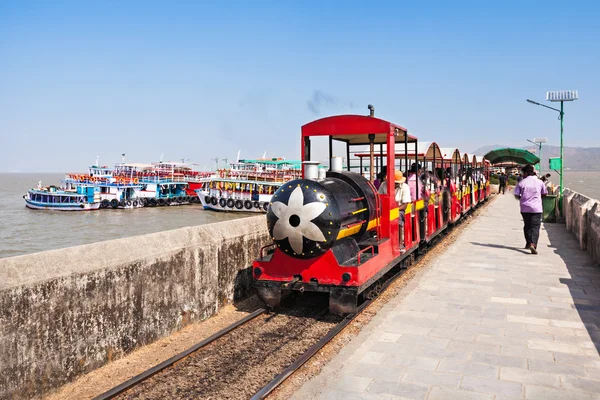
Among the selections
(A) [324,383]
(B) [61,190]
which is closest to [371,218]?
(A) [324,383]

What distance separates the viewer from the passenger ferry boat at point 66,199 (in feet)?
160

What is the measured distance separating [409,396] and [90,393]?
119 inches

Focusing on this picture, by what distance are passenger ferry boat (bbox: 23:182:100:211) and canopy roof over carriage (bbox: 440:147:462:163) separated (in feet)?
139

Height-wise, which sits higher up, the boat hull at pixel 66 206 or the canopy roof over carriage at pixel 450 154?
the canopy roof over carriage at pixel 450 154

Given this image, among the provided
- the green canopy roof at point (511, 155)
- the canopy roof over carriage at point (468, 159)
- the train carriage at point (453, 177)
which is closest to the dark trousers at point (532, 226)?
the train carriage at point (453, 177)

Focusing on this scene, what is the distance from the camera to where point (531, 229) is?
11305 mm

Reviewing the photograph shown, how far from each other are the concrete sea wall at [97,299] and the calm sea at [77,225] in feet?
73.9

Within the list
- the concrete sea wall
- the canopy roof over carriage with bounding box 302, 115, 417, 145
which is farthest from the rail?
the canopy roof over carriage with bounding box 302, 115, 417, 145

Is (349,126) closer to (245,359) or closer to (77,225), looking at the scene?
(245,359)

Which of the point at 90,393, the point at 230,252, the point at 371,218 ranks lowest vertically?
the point at 90,393

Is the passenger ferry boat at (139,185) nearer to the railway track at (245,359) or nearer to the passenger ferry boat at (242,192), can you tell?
the passenger ferry boat at (242,192)

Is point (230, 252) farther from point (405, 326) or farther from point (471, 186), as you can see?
point (471, 186)

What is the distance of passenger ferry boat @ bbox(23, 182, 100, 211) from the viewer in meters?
48.9

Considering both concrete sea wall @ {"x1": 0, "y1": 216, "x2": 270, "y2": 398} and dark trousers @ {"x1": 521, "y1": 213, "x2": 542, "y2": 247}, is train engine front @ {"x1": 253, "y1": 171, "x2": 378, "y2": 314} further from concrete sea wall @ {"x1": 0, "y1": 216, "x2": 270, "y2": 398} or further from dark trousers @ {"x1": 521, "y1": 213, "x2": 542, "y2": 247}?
dark trousers @ {"x1": 521, "y1": 213, "x2": 542, "y2": 247}
